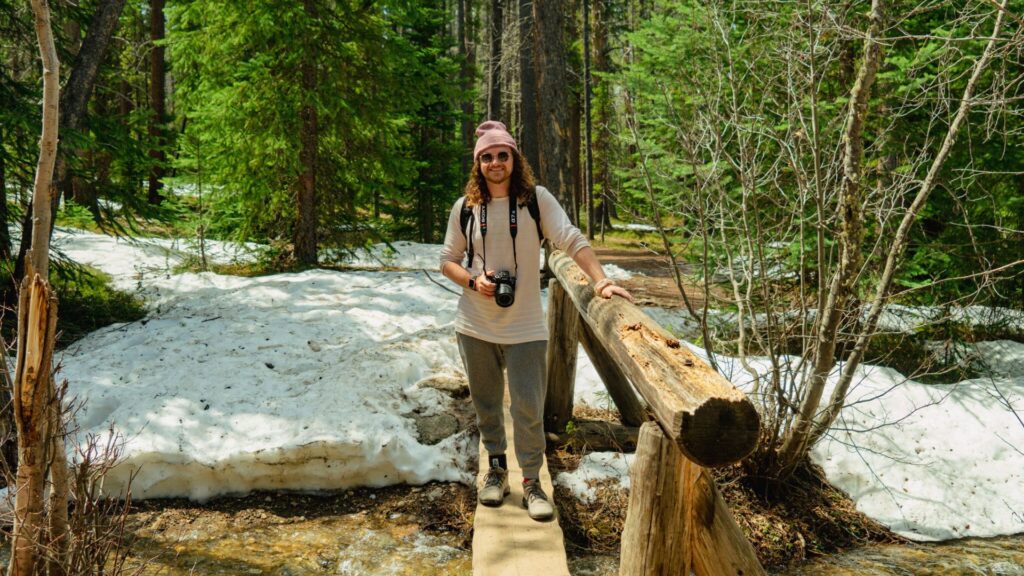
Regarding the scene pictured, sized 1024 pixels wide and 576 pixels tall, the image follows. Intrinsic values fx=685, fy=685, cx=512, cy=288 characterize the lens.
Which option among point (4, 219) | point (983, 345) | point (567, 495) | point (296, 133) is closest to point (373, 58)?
point (296, 133)

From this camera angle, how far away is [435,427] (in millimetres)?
6215

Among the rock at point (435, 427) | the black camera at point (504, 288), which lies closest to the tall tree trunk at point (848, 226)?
the black camera at point (504, 288)

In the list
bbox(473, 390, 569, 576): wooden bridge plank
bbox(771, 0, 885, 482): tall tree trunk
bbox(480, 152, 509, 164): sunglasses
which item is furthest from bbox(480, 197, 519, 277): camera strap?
bbox(771, 0, 885, 482): tall tree trunk

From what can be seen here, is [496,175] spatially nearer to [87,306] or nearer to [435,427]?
[435,427]

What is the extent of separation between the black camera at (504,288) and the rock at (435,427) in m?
2.61

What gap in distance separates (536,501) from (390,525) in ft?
4.92

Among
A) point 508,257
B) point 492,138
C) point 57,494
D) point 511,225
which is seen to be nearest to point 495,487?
point 508,257

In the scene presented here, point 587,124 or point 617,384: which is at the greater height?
point 587,124

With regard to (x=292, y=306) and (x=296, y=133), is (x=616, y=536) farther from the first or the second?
(x=296, y=133)

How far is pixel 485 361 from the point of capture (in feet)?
13.8

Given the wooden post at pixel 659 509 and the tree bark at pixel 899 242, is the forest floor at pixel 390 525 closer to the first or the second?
the tree bark at pixel 899 242

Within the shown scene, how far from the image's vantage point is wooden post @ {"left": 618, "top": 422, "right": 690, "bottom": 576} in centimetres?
259

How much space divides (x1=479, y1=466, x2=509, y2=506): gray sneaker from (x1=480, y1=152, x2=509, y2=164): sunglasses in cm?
199

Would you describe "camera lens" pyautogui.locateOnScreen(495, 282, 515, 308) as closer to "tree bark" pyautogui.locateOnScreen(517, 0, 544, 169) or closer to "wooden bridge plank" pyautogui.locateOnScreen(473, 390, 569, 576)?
"wooden bridge plank" pyautogui.locateOnScreen(473, 390, 569, 576)
